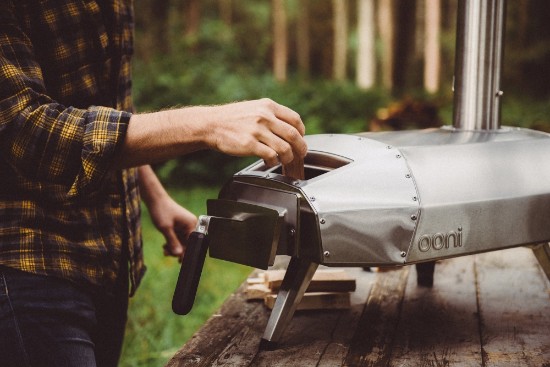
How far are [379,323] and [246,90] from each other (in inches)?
311

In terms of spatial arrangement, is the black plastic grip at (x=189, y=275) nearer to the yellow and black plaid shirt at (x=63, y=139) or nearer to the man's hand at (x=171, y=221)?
the yellow and black plaid shirt at (x=63, y=139)

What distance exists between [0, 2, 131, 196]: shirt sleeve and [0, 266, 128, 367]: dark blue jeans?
0.20m

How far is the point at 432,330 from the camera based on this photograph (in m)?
1.58

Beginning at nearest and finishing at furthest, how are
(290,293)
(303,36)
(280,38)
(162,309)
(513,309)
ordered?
(290,293) → (513,309) → (162,309) → (280,38) → (303,36)

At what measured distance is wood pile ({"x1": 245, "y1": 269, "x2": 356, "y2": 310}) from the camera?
1.72m

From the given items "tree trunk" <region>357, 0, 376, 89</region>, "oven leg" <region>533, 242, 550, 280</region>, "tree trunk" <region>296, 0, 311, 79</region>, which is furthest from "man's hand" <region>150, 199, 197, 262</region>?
"tree trunk" <region>296, 0, 311, 79</region>

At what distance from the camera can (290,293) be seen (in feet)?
4.70

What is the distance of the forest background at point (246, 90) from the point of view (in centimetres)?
405

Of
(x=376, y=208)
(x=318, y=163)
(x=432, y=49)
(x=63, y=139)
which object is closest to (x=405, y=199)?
(x=376, y=208)

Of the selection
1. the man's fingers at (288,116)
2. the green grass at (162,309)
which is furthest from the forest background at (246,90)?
the man's fingers at (288,116)

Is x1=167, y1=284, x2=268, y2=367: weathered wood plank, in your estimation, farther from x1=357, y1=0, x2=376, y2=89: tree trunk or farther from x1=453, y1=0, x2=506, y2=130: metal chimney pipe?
x1=357, y1=0, x2=376, y2=89: tree trunk

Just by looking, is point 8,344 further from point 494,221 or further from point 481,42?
point 481,42

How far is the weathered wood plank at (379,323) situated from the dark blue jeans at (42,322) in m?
0.52

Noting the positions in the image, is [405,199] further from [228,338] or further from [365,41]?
[365,41]
